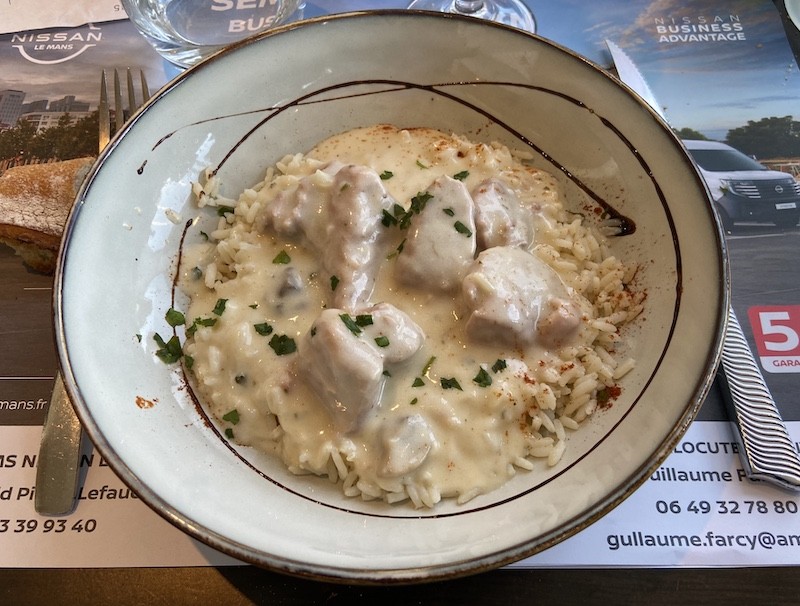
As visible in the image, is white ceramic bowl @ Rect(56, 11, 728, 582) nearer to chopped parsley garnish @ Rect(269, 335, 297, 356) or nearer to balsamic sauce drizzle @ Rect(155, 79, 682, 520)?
balsamic sauce drizzle @ Rect(155, 79, 682, 520)

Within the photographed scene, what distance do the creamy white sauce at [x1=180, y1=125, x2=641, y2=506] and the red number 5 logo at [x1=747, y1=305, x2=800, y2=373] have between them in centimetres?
66

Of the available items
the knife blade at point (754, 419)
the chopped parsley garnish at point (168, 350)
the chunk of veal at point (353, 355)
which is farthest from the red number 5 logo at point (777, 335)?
the chopped parsley garnish at point (168, 350)

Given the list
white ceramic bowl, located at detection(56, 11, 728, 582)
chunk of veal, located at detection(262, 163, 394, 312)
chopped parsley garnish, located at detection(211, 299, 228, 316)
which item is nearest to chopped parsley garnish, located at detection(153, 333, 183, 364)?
white ceramic bowl, located at detection(56, 11, 728, 582)

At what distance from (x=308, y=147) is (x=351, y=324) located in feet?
3.76

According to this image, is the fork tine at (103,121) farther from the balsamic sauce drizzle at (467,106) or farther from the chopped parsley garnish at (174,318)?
the chopped parsley garnish at (174,318)

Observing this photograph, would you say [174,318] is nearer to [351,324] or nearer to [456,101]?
[351,324]

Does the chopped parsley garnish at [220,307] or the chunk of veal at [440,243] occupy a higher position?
the chunk of veal at [440,243]

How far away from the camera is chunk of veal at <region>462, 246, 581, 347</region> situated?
6.92ft

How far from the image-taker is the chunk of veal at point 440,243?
226 centimetres

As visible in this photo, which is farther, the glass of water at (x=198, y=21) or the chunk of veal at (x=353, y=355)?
the glass of water at (x=198, y=21)

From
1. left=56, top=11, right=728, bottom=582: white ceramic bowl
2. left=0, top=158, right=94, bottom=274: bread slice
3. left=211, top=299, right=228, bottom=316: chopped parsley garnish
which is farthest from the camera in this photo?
left=0, top=158, right=94, bottom=274: bread slice

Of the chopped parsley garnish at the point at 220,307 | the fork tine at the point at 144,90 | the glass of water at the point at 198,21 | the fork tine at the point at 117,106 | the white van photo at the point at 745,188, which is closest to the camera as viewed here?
the chopped parsley garnish at the point at 220,307

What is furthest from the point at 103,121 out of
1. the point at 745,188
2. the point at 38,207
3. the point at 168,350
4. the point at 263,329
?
the point at 745,188

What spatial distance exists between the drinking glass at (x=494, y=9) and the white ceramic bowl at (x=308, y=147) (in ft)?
3.46
